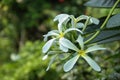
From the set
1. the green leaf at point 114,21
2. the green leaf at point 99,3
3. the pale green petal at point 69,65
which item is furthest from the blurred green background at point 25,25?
the pale green petal at point 69,65

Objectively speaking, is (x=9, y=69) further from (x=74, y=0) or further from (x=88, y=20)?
(x=88, y=20)

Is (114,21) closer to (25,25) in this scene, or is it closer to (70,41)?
(70,41)

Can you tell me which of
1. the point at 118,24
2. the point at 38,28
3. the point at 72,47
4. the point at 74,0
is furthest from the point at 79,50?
the point at 38,28

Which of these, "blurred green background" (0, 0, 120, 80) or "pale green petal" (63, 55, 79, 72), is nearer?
"pale green petal" (63, 55, 79, 72)

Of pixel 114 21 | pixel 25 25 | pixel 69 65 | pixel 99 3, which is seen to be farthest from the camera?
pixel 25 25

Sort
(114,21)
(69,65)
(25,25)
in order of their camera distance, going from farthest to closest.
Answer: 1. (25,25)
2. (114,21)
3. (69,65)

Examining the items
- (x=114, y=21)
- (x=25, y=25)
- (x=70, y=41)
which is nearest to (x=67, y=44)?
(x=70, y=41)

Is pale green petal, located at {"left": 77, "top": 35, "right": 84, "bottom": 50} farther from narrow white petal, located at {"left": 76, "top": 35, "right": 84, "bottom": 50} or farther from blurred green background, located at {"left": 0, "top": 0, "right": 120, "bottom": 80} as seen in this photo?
blurred green background, located at {"left": 0, "top": 0, "right": 120, "bottom": 80}

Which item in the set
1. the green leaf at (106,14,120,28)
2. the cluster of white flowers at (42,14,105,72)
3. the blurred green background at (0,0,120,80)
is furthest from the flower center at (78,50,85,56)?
the blurred green background at (0,0,120,80)

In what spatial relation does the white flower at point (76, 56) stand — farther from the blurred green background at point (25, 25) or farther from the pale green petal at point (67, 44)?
the blurred green background at point (25, 25)
